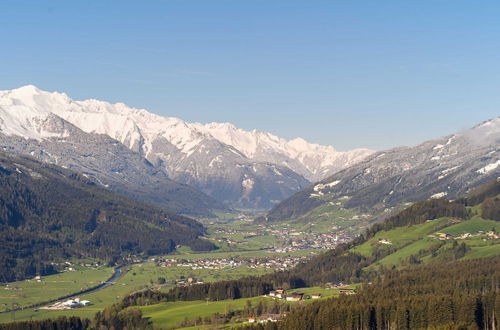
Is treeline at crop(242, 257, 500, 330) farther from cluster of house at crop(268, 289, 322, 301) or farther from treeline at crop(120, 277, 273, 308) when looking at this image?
treeline at crop(120, 277, 273, 308)

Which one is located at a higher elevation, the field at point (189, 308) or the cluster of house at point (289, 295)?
the cluster of house at point (289, 295)

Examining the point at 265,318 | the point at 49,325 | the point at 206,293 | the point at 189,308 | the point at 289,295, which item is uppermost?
the point at 206,293

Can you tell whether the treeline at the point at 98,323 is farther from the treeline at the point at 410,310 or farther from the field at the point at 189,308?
the treeline at the point at 410,310

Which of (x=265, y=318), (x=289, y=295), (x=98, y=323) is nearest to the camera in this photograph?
(x=265, y=318)

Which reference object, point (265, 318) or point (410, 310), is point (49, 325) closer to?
point (265, 318)

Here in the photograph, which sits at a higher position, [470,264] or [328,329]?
[470,264]

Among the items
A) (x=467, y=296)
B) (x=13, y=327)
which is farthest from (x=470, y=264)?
(x=13, y=327)

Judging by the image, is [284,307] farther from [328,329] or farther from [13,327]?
[13,327]

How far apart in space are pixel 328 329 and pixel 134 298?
242ft

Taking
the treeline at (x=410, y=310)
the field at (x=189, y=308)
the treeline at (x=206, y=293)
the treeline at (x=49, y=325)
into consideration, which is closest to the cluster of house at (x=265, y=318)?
the treeline at (x=410, y=310)

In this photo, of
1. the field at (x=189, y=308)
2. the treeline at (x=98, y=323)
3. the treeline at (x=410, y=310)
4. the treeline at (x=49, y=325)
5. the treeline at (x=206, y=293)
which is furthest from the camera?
the treeline at (x=206, y=293)

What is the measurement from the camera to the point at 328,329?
132 metres

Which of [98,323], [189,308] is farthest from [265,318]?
[98,323]

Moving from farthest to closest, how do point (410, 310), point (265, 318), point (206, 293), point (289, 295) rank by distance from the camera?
1. point (206, 293)
2. point (289, 295)
3. point (265, 318)
4. point (410, 310)
